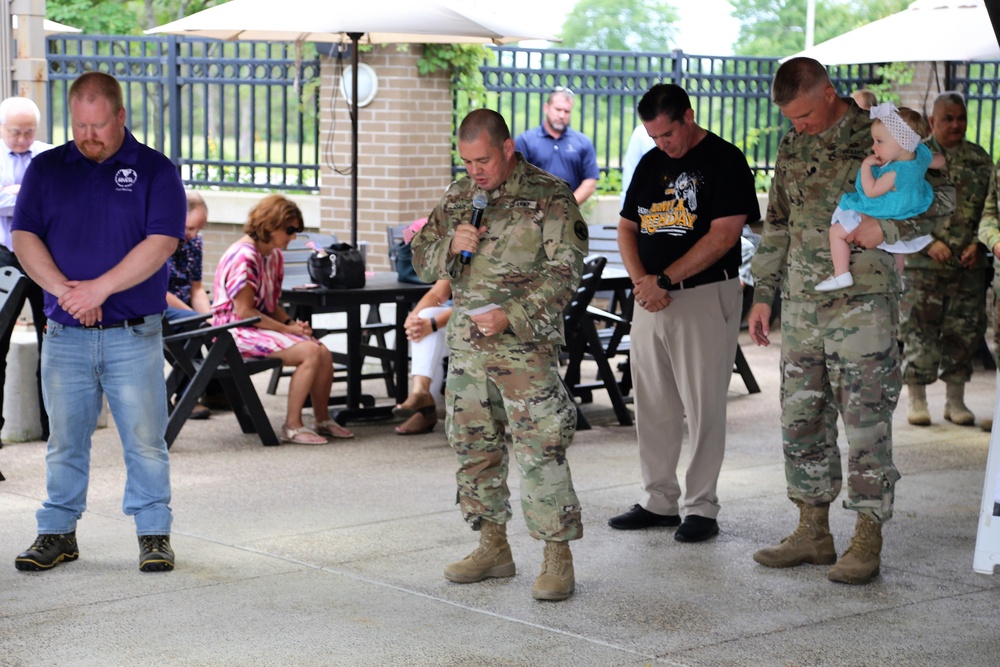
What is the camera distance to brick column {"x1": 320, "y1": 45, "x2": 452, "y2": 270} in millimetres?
12172

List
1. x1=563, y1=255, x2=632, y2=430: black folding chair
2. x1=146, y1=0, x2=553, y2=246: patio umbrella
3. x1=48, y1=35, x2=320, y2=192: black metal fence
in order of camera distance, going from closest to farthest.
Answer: x1=146, y1=0, x2=553, y2=246: patio umbrella → x1=563, y1=255, x2=632, y2=430: black folding chair → x1=48, y1=35, x2=320, y2=192: black metal fence

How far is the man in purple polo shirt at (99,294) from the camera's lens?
5.43 meters

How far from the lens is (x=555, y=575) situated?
5.27m

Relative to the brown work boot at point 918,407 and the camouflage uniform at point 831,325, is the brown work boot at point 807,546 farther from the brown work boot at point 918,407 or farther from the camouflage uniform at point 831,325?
the brown work boot at point 918,407

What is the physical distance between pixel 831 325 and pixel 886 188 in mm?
550

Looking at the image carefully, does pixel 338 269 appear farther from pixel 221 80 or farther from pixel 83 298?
pixel 221 80

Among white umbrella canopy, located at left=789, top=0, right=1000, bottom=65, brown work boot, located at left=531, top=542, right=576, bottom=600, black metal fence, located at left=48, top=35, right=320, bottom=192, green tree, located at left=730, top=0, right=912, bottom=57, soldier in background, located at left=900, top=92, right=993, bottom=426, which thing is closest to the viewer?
brown work boot, located at left=531, top=542, right=576, bottom=600

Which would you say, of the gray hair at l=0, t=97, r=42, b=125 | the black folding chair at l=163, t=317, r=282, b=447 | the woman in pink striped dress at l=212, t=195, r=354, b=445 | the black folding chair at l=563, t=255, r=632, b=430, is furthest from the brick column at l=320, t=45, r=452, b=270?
the gray hair at l=0, t=97, r=42, b=125

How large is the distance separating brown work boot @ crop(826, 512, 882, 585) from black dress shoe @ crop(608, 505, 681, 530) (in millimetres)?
919

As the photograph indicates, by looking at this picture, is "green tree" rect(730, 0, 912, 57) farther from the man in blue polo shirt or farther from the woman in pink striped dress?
the woman in pink striped dress

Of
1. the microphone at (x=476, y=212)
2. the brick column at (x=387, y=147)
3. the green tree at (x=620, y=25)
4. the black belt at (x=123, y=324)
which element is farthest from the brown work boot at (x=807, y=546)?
the green tree at (x=620, y=25)

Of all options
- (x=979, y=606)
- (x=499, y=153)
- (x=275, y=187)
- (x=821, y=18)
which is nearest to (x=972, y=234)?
(x=979, y=606)

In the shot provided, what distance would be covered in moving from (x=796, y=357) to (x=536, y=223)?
3.84 ft

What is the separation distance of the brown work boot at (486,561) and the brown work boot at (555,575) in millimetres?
220
